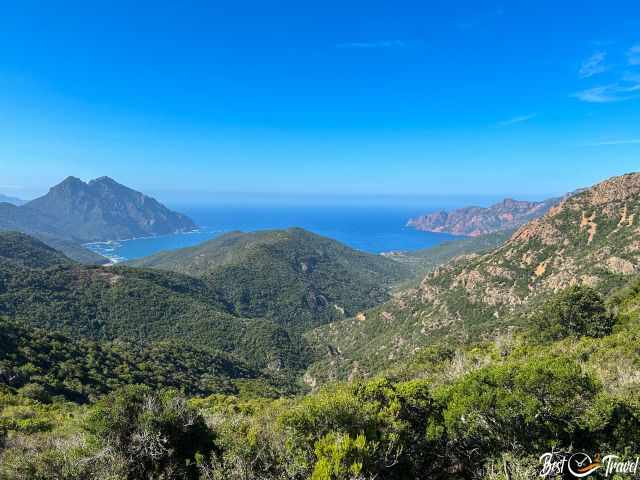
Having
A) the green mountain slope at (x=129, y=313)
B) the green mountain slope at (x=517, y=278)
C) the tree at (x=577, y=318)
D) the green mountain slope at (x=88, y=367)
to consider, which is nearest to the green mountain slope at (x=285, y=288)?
the green mountain slope at (x=129, y=313)

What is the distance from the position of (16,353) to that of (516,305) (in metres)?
78.4

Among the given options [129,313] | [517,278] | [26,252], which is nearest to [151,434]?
[517,278]

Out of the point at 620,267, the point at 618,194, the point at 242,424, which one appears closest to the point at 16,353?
the point at 242,424

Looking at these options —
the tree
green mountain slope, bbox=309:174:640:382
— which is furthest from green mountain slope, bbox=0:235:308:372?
the tree

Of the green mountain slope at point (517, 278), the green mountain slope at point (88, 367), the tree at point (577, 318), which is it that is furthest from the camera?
the green mountain slope at point (517, 278)

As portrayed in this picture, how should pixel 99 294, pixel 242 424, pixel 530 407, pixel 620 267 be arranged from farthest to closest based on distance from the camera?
pixel 99 294
pixel 620 267
pixel 242 424
pixel 530 407

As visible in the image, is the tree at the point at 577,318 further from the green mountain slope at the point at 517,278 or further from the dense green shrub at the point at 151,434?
the dense green shrub at the point at 151,434

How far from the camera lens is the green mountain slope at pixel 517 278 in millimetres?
59969

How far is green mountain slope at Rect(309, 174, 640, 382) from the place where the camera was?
60.0m

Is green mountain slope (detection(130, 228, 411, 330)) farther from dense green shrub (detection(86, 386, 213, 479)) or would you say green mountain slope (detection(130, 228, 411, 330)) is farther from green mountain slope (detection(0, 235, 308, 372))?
dense green shrub (detection(86, 386, 213, 479))

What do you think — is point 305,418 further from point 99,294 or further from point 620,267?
point 99,294

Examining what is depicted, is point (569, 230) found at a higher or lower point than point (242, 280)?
higher

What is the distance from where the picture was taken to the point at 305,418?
14273mm

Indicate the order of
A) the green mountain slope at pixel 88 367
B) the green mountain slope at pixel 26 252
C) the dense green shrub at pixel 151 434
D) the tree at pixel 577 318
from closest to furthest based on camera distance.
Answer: the dense green shrub at pixel 151 434 → the tree at pixel 577 318 → the green mountain slope at pixel 88 367 → the green mountain slope at pixel 26 252
